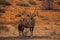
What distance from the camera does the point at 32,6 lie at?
3.41 metres

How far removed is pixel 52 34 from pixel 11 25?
0.79 m

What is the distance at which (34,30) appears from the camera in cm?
340

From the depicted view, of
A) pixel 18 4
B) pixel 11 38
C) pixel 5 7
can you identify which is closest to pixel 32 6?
pixel 18 4

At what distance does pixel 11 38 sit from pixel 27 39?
297mm

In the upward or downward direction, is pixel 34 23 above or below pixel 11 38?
above

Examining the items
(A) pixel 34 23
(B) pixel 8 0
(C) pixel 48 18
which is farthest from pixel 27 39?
(B) pixel 8 0

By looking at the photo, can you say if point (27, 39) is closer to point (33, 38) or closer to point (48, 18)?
point (33, 38)

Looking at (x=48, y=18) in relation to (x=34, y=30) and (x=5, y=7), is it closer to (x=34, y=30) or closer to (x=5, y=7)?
(x=34, y=30)

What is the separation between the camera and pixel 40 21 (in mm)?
3402

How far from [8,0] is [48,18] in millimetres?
828

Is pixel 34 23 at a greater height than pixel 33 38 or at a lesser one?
greater

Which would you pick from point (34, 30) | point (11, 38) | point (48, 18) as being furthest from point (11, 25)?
point (48, 18)

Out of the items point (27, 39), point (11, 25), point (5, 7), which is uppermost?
point (5, 7)

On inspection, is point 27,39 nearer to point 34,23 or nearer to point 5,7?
point 34,23
